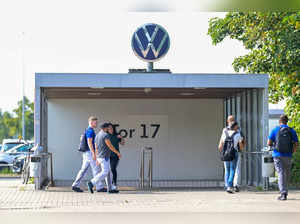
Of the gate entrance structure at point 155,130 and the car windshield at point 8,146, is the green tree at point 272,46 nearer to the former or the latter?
the gate entrance structure at point 155,130

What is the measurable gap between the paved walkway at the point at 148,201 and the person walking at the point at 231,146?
0.37 m

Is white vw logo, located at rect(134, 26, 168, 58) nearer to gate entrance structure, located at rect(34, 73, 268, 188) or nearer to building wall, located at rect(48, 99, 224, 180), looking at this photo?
gate entrance structure, located at rect(34, 73, 268, 188)

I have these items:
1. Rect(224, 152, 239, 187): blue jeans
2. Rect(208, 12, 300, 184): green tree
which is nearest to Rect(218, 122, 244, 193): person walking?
Rect(224, 152, 239, 187): blue jeans

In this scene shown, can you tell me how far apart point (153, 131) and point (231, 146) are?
6.26 meters

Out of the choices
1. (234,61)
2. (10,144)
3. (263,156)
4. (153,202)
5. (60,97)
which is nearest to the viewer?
(153,202)

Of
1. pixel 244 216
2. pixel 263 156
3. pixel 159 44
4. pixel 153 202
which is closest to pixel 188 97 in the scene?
pixel 159 44

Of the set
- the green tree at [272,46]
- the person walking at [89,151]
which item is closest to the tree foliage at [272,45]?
the green tree at [272,46]

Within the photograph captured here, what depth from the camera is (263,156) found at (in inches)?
643

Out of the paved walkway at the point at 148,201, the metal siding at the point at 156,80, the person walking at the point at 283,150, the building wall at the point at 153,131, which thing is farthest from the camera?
the building wall at the point at 153,131

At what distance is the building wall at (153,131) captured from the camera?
2122 centimetres

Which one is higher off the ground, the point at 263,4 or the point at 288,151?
the point at 263,4

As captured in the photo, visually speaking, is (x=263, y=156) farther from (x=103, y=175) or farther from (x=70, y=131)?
(x=70, y=131)

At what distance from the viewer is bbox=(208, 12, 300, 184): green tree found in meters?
20.8

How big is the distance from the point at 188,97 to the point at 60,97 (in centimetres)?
413
